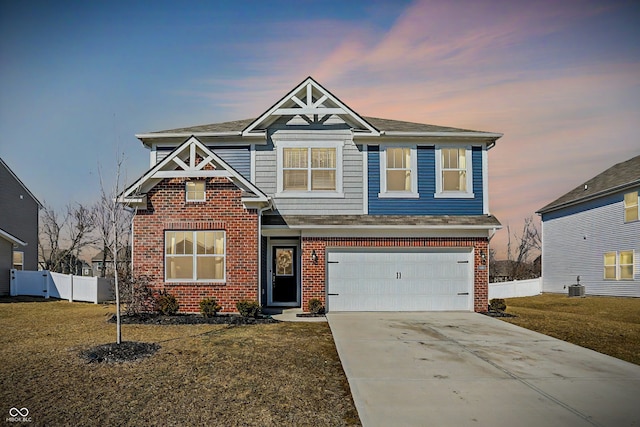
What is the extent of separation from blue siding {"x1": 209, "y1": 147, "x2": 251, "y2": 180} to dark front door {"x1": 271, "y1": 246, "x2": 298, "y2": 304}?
3202mm

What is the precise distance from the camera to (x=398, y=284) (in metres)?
16.6

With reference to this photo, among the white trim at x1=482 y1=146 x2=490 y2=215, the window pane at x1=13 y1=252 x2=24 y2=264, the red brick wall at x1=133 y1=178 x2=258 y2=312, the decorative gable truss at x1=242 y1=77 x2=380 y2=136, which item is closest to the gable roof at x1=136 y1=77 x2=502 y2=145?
the decorative gable truss at x1=242 y1=77 x2=380 y2=136

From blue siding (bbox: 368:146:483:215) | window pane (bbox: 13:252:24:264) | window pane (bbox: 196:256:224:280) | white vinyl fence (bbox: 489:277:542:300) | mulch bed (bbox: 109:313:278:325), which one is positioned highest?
blue siding (bbox: 368:146:483:215)

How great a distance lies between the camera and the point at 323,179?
17234mm

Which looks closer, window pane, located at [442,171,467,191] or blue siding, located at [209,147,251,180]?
blue siding, located at [209,147,251,180]

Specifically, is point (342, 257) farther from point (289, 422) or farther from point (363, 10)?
point (289, 422)

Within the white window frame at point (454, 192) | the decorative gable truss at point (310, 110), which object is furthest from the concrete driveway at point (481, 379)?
the decorative gable truss at point (310, 110)

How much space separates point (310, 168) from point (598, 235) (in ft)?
63.4

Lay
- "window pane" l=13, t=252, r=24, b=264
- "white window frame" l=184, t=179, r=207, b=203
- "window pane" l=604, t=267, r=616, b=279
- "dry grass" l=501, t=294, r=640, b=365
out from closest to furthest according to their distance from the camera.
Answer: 1. "dry grass" l=501, t=294, r=640, b=365
2. "white window frame" l=184, t=179, r=207, b=203
3. "window pane" l=604, t=267, r=616, b=279
4. "window pane" l=13, t=252, r=24, b=264

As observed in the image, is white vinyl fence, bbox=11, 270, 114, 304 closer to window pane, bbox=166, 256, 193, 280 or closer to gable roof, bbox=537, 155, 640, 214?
window pane, bbox=166, 256, 193, 280

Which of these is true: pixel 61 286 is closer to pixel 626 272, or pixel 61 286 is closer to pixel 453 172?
pixel 453 172

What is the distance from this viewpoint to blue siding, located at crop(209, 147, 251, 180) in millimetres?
17156

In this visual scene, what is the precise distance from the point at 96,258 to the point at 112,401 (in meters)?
62.1

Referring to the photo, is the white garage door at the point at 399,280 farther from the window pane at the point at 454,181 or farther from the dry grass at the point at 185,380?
the dry grass at the point at 185,380
